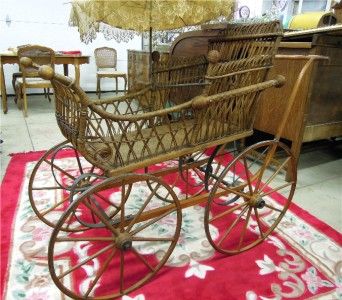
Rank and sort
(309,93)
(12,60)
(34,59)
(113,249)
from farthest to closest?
(12,60)
(34,59)
(309,93)
(113,249)

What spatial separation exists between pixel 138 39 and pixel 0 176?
4607 mm

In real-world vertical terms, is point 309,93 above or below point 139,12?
below

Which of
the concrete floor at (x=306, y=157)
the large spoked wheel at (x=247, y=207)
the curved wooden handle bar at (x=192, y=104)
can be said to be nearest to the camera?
the curved wooden handle bar at (x=192, y=104)

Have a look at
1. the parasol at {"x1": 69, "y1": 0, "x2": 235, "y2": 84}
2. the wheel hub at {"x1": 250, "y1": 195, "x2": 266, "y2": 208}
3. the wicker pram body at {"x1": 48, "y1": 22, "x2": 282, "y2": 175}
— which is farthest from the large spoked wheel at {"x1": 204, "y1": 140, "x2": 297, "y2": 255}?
the parasol at {"x1": 69, "y1": 0, "x2": 235, "y2": 84}

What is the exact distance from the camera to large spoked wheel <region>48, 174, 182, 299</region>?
1.18m

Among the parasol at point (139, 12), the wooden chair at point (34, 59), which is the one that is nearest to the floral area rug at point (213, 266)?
the parasol at point (139, 12)

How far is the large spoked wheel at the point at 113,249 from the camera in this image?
118cm

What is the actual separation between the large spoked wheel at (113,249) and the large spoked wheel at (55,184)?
153mm

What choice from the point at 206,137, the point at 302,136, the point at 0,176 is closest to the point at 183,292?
the point at 206,137

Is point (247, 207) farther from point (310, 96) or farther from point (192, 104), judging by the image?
point (310, 96)

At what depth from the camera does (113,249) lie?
1.40 metres

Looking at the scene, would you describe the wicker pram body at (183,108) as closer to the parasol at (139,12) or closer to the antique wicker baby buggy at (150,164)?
the antique wicker baby buggy at (150,164)

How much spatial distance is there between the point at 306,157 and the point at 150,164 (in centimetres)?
201

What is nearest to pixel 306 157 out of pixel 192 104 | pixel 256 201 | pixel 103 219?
pixel 256 201
